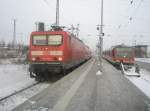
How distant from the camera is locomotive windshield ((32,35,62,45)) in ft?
59.8

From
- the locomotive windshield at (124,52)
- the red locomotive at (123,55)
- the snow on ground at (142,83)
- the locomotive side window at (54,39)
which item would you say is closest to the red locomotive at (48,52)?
Result: the locomotive side window at (54,39)

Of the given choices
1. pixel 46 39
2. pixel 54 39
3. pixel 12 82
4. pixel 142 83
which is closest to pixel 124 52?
pixel 142 83

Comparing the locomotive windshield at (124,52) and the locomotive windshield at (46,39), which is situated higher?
the locomotive windshield at (46,39)

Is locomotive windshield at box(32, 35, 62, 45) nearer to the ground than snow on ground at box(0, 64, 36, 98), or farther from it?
farther from it

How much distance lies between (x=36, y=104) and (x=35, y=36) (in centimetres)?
971

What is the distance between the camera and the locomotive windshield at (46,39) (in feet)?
59.8

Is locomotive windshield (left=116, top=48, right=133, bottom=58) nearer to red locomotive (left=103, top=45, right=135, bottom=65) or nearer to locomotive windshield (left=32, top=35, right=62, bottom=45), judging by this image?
red locomotive (left=103, top=45, right=135, bottom=65)

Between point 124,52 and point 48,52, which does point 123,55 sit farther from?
point 48,52

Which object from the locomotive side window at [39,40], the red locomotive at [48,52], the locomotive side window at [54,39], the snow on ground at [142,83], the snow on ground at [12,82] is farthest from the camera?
the locomotive side window at [39,40]

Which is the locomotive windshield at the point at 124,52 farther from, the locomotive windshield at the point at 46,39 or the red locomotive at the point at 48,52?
the locomotive windshield at the point at 46,39

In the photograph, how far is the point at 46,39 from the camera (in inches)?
722

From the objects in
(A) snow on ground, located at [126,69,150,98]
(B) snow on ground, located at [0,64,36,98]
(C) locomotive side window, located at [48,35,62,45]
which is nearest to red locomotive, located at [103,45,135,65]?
(A) snow on ground, located at [126,69,150,98]

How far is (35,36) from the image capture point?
1841 centimetres

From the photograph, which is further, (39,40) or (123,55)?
(123,55)
